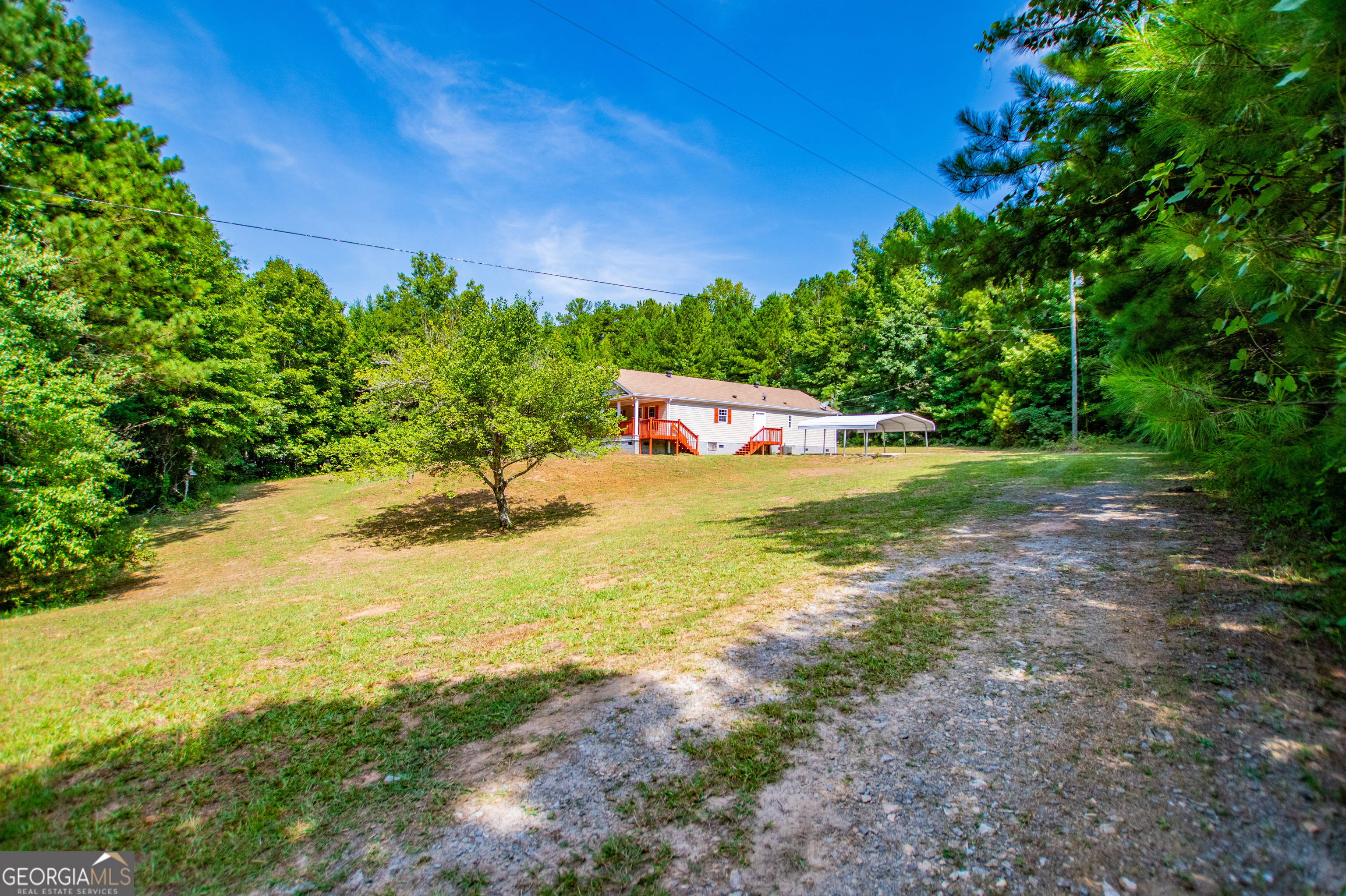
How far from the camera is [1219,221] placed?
240 cm

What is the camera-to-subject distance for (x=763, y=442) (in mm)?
30516

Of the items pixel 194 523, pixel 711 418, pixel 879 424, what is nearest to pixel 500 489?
pixel 194 523

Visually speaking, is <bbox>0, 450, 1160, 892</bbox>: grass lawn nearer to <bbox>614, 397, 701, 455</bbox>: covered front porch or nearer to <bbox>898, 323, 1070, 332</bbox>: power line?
<bbox>614, 397, 701, 455</bbox>: covered front porch

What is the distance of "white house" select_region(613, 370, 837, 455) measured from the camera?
87.2 feet

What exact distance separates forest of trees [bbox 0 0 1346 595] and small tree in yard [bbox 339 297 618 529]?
93.4 inches

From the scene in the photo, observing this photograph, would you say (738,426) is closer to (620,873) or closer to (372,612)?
(372,612)

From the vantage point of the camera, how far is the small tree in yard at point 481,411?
11812 millimetres

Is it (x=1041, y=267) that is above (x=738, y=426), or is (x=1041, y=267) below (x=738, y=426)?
above

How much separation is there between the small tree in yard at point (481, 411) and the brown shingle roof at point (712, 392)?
10.5 metres

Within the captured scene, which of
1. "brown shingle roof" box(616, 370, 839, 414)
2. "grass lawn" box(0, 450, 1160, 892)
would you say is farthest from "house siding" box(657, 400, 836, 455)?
"grass lawn" box(0, 450, 1160, 892)

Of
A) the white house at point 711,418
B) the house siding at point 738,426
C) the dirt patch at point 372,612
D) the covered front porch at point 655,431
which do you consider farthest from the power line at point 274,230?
the house siding at point 738,426

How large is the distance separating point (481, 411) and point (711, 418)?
58.7ft

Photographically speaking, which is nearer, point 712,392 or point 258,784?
point 258,784

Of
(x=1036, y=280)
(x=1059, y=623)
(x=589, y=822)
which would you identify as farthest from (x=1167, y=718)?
(x=1036, y=280)
